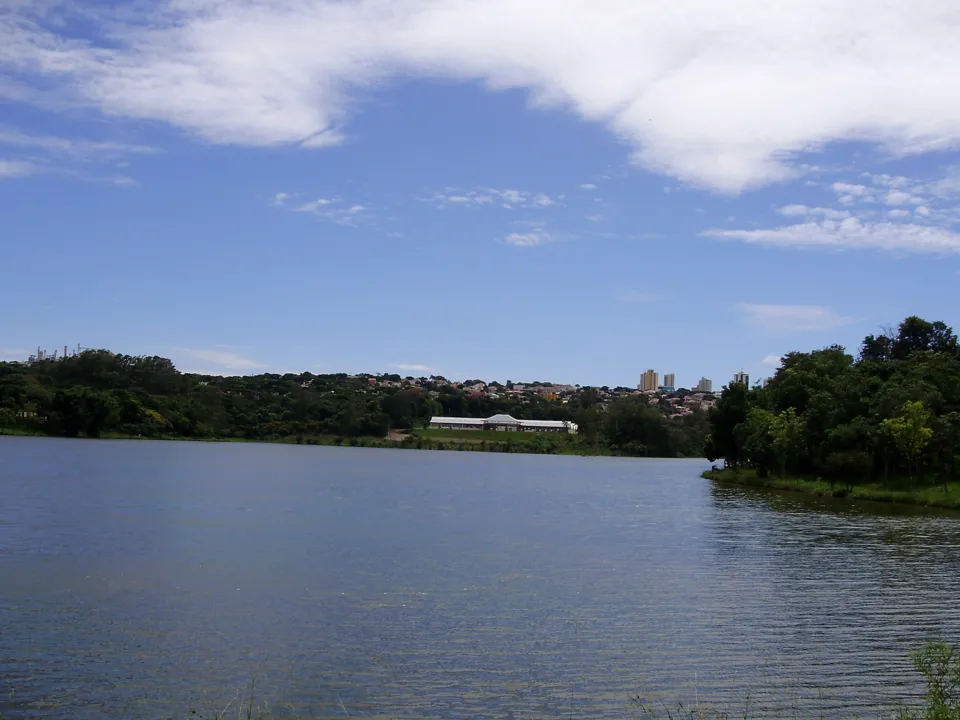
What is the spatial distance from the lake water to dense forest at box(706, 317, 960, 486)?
1852cm

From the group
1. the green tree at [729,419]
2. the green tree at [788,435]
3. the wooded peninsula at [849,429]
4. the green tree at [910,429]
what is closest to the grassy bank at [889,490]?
the wooded peninsula at [849,429]

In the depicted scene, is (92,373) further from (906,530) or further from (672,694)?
(672,694)

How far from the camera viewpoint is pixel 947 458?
2972 inches

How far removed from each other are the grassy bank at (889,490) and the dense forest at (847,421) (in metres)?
0.92

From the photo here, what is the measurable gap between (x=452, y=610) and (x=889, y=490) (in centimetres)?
6180

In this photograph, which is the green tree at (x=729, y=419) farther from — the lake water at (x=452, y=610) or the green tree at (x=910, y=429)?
the lake water at (x=452, y=610)

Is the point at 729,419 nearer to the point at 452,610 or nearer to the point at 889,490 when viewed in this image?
the point at 889,490

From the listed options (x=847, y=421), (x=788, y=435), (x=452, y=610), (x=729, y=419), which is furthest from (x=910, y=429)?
(x=452, y=610)

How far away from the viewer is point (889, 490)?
258 ft

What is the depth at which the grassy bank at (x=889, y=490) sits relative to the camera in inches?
2849

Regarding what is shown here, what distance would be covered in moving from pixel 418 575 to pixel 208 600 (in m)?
7.97

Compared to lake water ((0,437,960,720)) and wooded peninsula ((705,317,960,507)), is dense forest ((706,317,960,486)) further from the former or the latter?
lake water ((0,437,960,720))

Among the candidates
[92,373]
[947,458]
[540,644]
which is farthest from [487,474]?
[92,373]

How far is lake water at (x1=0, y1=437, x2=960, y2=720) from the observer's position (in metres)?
19.0
